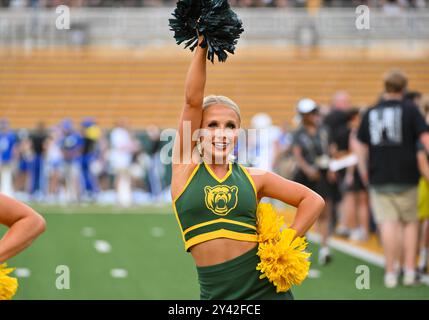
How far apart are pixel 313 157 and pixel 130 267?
223 centimetres

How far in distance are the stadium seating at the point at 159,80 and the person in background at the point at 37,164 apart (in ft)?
13.8

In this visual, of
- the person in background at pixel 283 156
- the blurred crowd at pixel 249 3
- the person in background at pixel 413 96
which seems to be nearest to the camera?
the person in background at pixel 413 96

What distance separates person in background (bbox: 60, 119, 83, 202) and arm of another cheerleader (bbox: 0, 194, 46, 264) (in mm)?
15369

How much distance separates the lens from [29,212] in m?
3.64

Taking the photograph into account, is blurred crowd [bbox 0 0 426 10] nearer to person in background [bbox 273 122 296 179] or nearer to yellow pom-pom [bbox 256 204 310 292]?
person in background [bbox 273 122 296 179]

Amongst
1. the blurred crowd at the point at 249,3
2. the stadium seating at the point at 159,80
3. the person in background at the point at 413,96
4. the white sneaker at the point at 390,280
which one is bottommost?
the white sneaker at the point at 390,280

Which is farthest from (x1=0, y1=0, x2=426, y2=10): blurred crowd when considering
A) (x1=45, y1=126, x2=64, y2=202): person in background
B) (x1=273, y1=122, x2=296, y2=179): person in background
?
(x1=273, y1=122, x2=296, y2=179): person in background

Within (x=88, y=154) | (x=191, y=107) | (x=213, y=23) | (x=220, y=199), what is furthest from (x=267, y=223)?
(x=88, y=154)

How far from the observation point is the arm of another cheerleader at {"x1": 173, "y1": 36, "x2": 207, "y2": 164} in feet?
12.6

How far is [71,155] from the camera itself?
19.2 metres

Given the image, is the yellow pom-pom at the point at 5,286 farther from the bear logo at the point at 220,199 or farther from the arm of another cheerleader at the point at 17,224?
the bear logo at the point at 220,199

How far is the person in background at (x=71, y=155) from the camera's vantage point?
19.0m

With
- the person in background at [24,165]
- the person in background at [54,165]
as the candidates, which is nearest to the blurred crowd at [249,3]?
the person in background at [24,165]

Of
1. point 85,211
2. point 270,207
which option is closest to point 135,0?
point 85,211
